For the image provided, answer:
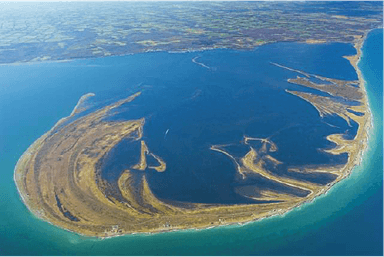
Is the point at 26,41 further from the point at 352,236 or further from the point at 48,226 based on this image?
the point at 352,236

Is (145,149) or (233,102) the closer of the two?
(145,149)

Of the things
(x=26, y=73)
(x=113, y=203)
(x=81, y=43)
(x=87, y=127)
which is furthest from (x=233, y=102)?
(x=81, y=43)

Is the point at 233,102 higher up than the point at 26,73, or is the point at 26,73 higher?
the point at 233,102

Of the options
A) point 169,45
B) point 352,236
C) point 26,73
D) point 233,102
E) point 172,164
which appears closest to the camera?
point 352,236

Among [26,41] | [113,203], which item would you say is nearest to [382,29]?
[113,203]

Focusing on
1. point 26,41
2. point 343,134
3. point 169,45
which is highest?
point 343,134

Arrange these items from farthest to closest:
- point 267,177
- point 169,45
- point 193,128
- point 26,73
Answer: point 169,45
point 26,73
point 193,128
point 267,177

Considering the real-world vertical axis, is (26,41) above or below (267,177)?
below

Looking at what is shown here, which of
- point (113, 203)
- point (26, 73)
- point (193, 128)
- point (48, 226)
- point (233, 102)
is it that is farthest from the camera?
point (26, 73)

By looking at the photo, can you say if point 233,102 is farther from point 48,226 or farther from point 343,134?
point 48,226
